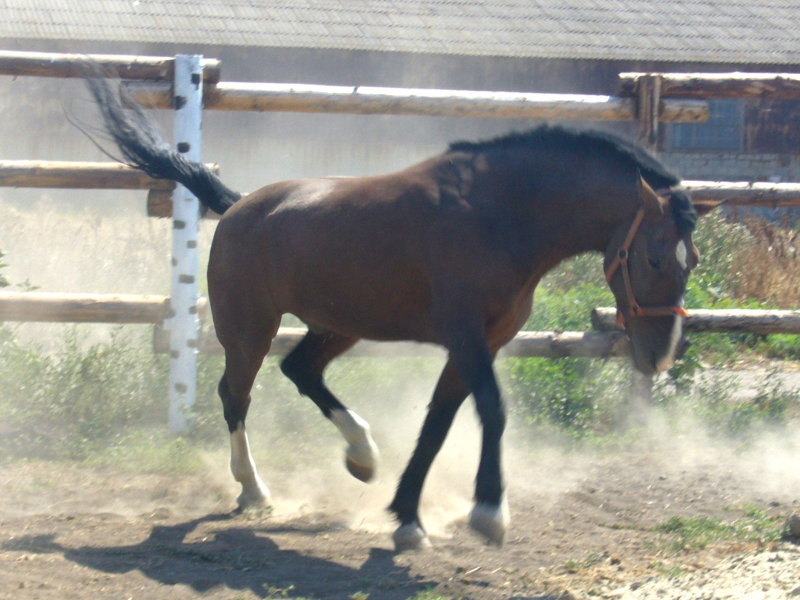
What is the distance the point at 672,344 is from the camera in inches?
165

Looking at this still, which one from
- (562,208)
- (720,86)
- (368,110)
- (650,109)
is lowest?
(562,208)

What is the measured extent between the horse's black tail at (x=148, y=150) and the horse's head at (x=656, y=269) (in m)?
2.49

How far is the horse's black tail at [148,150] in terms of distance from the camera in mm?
5535

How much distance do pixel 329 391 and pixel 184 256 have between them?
1.56 m

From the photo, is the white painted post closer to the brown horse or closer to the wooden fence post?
the brown horse

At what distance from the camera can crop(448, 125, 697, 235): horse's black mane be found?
4.14m

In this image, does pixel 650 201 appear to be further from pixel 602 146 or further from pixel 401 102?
pixel 401 102

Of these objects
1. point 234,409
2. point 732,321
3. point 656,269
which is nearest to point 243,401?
point 234,409

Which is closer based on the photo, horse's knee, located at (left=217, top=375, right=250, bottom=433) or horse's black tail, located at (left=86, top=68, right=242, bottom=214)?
horse's knee, located at (left=217, top=375, right=250, bottom=433)

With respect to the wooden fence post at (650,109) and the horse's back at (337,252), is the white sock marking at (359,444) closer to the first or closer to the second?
the horse's back at (337,252)

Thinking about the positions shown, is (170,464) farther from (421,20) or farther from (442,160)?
(421,20)

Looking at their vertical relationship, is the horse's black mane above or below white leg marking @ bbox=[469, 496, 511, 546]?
above

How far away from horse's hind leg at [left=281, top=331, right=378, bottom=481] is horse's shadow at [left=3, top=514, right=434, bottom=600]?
690 mm

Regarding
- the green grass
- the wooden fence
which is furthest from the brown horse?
the wooden fence
